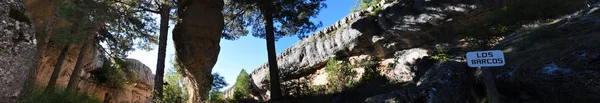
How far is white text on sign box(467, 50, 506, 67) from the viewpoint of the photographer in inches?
112

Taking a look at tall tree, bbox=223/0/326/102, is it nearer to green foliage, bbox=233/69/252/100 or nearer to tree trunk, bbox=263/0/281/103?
tree trunk, bbox=263/0/281/103

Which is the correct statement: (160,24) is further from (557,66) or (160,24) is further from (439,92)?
(557,66)

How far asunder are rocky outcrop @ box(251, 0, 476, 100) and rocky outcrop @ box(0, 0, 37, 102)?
32.6ft

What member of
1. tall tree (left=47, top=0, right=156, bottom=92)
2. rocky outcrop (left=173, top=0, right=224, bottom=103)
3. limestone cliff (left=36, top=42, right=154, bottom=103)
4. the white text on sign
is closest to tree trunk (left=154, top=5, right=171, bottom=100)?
tall tree (left=47, top=0, right=156, bottom=92)

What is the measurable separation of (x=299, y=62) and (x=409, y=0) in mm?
7819

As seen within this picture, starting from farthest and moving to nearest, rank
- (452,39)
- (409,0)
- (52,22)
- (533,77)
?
(409,0), (452,39), (52,22), (533,77)

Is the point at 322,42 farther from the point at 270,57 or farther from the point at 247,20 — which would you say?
the point at 270,57

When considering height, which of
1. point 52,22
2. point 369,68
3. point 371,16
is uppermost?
point 371,16

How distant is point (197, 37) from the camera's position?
12.4 meters

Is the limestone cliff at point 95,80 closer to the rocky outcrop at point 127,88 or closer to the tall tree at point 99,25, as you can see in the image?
the rocky outcrop at point 127,88

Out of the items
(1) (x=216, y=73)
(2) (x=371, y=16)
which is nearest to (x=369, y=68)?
(2) (x=371, y=16)

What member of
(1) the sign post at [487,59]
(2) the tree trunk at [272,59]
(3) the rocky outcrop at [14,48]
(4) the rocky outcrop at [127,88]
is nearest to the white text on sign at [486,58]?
(1) the sign post at [487,59]

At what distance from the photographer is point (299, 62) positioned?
18766 mm

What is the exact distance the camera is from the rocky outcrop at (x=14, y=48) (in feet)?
5.58
